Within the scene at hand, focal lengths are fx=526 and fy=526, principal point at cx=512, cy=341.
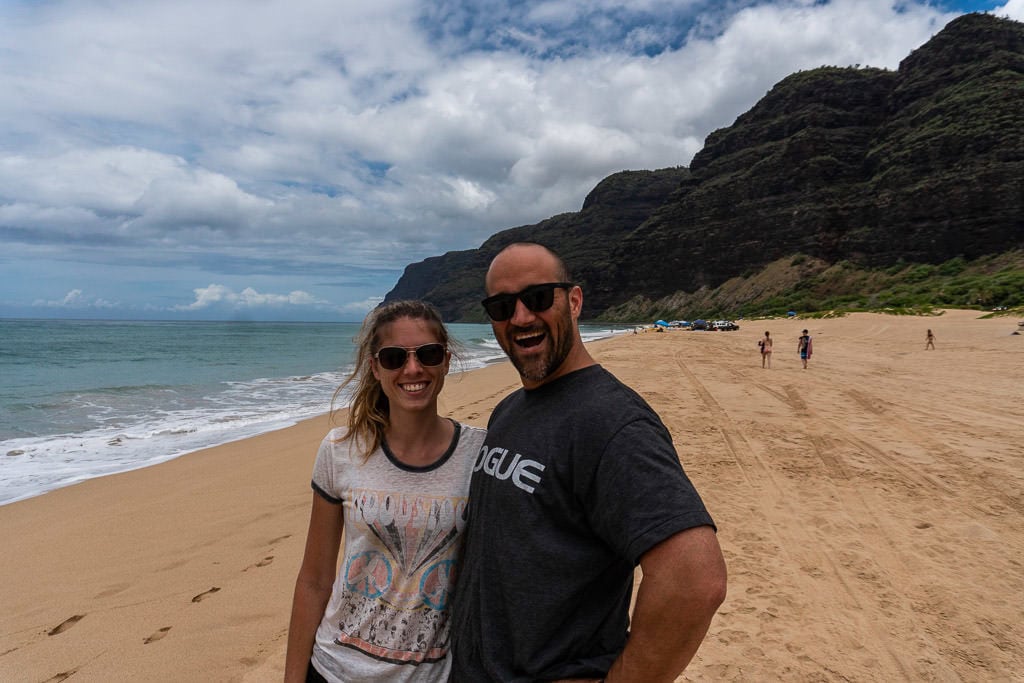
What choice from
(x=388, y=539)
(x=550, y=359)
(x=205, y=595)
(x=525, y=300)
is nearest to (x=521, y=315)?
(x=525, y=300)

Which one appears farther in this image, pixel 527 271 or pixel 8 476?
pixel 8 476

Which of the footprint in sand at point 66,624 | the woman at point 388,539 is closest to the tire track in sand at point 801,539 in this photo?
the woman at point 388,539

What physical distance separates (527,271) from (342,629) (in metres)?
1.34

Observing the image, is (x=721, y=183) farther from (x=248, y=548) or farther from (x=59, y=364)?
(x=248, y=548)

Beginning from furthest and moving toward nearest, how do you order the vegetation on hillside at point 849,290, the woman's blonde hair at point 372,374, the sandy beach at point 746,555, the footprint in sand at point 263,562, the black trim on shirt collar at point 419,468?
the vegetation on hillside at point 849,290, the footprint in sand at point 263,562, the sandy beach at point 746,555, the woman's blonde hair at point 372,374, the black trim on shirt collar at point 419,468

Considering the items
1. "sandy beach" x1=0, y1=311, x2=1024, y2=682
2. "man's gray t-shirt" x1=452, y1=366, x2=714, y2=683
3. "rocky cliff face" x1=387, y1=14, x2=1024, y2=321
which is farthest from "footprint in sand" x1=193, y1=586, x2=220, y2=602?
"rocky cliff face" x1=387, y1=14, x2=1024, y2=321

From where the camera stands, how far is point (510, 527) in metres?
1.40

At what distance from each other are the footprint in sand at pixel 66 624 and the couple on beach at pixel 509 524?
3.24 m

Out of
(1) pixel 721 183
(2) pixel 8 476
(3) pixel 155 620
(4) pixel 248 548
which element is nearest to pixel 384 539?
(3) pixel 155 620

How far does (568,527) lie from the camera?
133 centimetres

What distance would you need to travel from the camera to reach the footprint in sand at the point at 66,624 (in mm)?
3723

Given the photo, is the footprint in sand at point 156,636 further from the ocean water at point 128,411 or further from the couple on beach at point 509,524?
the couple on beach at point 509,524

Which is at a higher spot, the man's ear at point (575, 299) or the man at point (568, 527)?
the man's ear at point (575, 299)

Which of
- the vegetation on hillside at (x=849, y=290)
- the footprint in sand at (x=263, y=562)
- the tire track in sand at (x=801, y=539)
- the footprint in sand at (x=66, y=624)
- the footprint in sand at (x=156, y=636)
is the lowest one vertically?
the tire track in sand at (x=801, y=539)
